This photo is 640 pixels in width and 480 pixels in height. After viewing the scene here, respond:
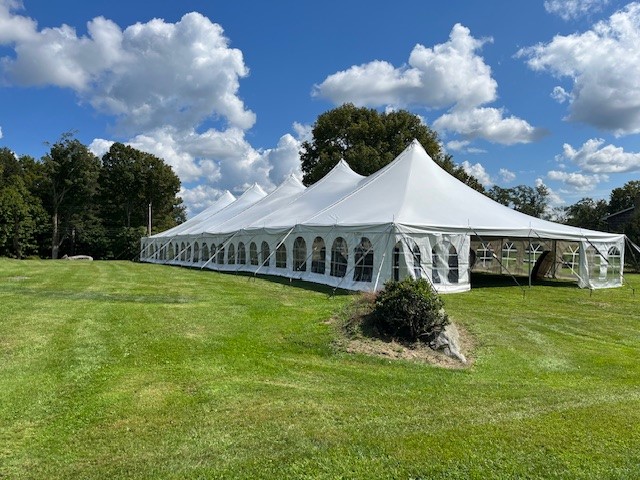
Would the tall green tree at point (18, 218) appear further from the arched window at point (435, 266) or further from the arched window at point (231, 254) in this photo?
the arched window at point (435, 266)

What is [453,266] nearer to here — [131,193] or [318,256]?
[318,256]

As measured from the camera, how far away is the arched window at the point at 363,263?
13094 millimetres

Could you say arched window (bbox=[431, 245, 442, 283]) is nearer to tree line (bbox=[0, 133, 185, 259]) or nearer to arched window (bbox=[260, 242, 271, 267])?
arched window (bbox=[260, 242, 271, 267])

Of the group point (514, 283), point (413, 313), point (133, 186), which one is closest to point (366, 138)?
point (133, 186)

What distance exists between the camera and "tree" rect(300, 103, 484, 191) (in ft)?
113

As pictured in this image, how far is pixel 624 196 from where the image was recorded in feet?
168

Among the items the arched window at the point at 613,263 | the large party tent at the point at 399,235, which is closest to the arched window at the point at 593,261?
the large party tent at the point at 399,235

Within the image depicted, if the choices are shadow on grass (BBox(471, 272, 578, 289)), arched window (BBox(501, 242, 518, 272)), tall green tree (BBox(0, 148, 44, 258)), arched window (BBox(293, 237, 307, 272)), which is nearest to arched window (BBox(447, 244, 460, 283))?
shadow on grass (BBox(471, 272, 578, 289))

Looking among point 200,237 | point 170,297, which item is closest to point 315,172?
point 200,237

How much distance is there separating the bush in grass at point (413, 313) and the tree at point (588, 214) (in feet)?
139

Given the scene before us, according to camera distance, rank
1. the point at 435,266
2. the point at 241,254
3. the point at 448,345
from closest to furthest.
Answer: the point at 448,345
the point at 435,266
the point at 241,254

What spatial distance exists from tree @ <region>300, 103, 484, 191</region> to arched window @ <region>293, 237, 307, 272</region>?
743 inches

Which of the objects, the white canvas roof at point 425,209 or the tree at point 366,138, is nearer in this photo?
the white canvas roof at point 425,209

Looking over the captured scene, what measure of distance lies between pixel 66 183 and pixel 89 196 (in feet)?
7.48
